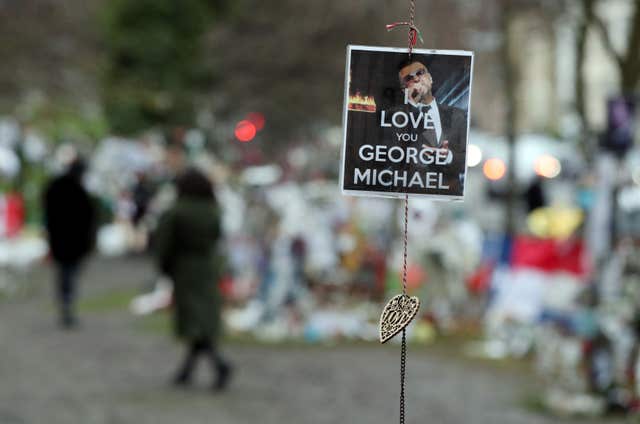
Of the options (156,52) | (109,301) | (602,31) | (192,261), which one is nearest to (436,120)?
(192,261)

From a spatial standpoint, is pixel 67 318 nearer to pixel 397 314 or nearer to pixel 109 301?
pixel 109 301

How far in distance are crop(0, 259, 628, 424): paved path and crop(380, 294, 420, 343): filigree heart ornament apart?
19.3 ft

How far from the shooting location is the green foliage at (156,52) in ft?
93.4

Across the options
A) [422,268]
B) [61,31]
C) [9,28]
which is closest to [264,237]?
[422,268]

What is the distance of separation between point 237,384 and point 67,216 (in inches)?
156

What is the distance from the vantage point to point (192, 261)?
1026 centimetres

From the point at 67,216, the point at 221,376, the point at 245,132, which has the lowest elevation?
the point at 221,376

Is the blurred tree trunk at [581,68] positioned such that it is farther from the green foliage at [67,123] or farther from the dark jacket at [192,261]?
the green foliage at [67,123]

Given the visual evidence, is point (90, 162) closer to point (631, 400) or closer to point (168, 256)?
point (168, 256)

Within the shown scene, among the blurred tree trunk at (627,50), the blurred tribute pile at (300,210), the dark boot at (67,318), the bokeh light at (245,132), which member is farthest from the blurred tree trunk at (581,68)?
the bokeh light at (245,132)

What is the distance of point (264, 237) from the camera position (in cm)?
1505

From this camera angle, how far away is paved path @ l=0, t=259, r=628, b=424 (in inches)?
373

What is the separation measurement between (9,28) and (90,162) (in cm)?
680

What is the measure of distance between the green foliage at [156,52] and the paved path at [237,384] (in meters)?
14.2
